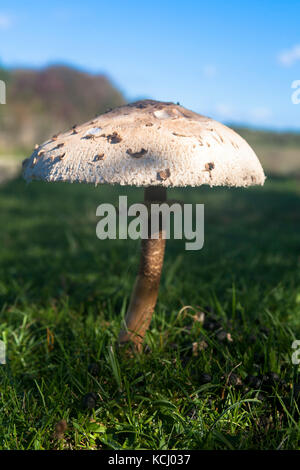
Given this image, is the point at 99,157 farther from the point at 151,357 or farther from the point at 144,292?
the point at 151,357

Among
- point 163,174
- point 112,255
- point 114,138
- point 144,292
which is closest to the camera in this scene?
point 163,174

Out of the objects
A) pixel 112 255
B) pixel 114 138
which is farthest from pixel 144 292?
pixel 112 255

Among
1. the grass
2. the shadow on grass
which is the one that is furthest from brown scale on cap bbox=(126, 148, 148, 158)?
the shadow on grass

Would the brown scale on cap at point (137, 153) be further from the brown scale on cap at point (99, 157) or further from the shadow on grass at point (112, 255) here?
the shadow on grass at point (112, 255)

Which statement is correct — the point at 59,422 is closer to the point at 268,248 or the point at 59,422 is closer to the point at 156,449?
the point at 156,449

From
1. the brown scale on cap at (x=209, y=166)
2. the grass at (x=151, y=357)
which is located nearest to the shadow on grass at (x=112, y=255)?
the grass at (x=151, y=357)

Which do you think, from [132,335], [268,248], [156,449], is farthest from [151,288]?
[268,248]
